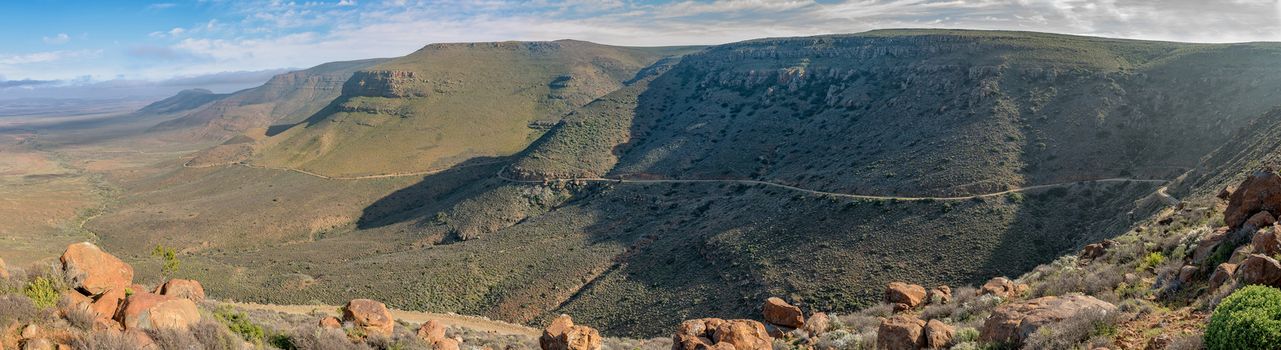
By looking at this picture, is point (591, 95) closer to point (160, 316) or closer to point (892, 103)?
point (892, 103)

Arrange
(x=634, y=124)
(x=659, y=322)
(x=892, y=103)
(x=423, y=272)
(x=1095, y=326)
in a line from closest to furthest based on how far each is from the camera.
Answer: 1. (x=1095, y=326)
2. (x=659, y=322)
3. (x=423, y=272)
4. (x=892, y=103)
5. (x=634, y=124)

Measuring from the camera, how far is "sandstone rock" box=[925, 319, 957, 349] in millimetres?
15039

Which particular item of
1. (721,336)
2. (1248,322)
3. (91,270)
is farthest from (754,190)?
(91,270)

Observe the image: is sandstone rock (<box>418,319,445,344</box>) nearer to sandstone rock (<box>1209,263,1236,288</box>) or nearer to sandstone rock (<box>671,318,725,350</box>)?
sandstone rock (<box>671,318,725,350</box>)

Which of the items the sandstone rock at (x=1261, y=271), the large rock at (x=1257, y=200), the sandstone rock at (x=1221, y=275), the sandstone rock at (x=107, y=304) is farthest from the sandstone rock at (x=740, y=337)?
the sandstone rock at (x=107, y=304)

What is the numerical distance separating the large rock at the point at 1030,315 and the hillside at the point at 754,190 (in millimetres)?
19106

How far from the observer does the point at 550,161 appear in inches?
3187

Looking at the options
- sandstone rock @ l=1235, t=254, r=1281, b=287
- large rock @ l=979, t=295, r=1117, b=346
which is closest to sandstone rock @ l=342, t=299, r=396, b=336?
large rock @ l=979, t=295, r=1117, b=346

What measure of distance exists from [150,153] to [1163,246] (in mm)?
207544

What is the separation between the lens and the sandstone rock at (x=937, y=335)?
15.0 m

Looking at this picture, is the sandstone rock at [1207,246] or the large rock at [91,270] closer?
the large rock at [91,270]

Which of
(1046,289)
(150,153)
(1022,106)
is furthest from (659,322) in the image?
(150,153)

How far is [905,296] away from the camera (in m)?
23.0

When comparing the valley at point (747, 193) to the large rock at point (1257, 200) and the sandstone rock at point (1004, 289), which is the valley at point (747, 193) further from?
the sandstone rock at point (1004, 289)
